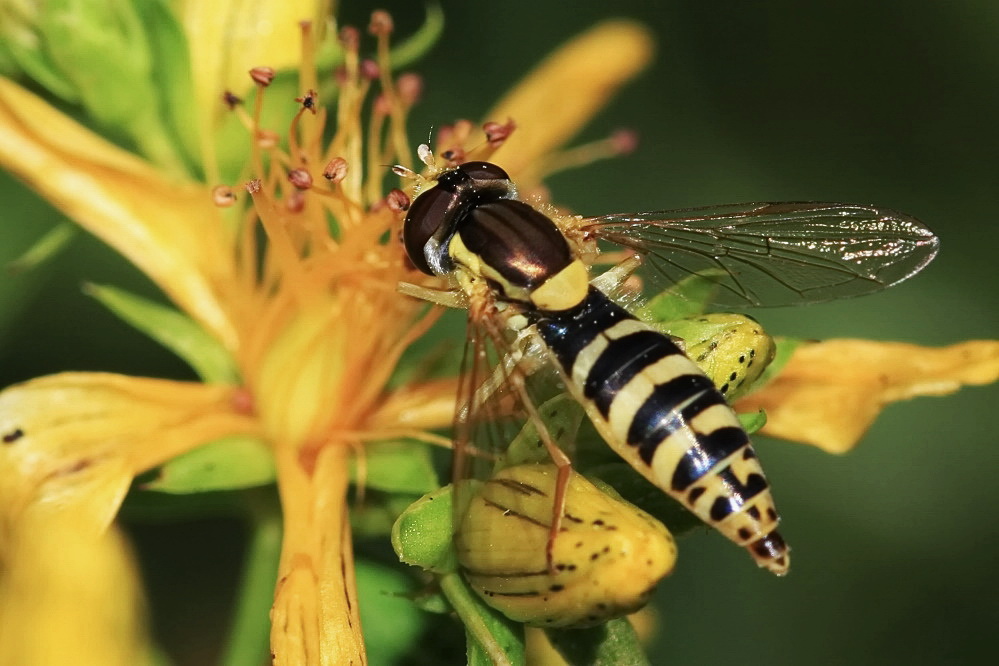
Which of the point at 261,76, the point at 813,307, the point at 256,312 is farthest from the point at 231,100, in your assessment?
the point at 813,307

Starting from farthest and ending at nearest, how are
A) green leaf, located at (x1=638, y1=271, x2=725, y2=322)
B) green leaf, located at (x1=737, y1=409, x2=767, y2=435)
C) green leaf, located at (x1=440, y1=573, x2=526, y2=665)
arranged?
green leaf, located at (x1=638, y1=271, x2=725, y2=322) < green leaf, located at (x1=737, y1=409, x2=767, y2=435) < green leaf, located at (x1=440, y1=573, x2=526, y2=665)

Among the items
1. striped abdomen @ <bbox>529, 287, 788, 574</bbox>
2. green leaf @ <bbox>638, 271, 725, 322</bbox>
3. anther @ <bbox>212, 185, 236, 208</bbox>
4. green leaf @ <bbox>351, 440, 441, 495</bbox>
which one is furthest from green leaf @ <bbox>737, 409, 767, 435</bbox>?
anther @ <bbox>212, 185, 236, 208</bbox>

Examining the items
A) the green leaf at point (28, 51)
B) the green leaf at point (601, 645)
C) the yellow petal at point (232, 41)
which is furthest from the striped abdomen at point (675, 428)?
the green leaf at point (28, 51)

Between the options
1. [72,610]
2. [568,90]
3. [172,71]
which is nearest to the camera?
[72,610]

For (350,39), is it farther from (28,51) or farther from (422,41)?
(28,51)

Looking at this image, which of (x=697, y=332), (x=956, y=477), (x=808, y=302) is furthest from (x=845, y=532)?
(x=697, y=332)

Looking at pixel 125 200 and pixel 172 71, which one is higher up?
pixel 172 71

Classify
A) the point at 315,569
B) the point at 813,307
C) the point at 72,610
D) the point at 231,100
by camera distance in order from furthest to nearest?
1. the point at 813,307
2. the point at 231,100
3. the point at 315,569
4. the point at 72,610

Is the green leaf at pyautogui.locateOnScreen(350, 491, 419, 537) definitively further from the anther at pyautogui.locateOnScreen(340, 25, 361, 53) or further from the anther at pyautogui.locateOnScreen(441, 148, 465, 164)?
the anther at pyautogui.locateOnScreen(340, 25, 361, 53)
